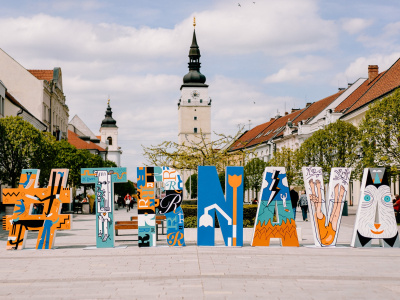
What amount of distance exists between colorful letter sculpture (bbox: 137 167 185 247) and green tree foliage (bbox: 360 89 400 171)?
53.0 feet

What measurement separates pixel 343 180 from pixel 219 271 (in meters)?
6.71

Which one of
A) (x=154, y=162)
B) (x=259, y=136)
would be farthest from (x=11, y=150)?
(x=259, y=136)

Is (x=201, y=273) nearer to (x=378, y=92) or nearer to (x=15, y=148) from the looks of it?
(x=15, y=148)

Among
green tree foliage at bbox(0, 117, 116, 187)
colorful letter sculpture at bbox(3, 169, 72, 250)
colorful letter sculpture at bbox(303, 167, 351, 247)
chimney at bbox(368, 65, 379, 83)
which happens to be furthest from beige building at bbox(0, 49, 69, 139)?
colorful letter sculpture at bbox(303, 167, 351, 247)

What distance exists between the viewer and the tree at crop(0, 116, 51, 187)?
3497cm

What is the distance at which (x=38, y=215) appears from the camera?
17125 mm

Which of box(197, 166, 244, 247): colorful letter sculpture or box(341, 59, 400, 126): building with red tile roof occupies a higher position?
box(341, 59, 400, 126): building with red tile roof

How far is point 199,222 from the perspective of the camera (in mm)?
17141

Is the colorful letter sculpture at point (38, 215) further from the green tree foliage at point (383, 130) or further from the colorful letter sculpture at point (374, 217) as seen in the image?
the green tree foliage at point (383, 130)

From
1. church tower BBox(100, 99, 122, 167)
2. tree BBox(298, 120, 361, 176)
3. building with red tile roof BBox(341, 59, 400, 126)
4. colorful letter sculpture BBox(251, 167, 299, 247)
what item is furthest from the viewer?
church tower BBox(100, 99, 122, 167)

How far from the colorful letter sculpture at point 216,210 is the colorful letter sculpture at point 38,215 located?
363 cm

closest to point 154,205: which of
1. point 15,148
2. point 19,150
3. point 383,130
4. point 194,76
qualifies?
point 383,130

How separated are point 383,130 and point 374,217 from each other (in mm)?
15344

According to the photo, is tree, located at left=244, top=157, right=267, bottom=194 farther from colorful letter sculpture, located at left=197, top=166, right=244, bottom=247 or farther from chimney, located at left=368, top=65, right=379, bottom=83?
colorful letter sculpture, located at left=197, top=166, right=244, bottom=247
